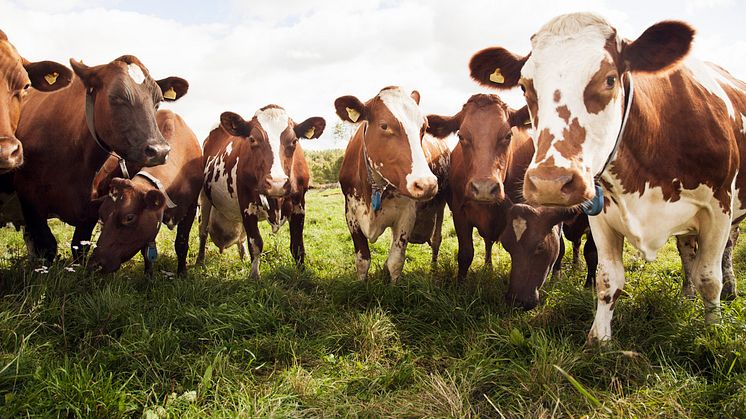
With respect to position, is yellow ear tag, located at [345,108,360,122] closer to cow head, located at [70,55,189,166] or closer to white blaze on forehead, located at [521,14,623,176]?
cow head, located at [70,55,189,166]

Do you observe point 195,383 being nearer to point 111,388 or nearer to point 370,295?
point 111,388

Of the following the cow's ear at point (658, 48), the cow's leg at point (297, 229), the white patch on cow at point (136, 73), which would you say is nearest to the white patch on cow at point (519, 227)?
the cow's ear at point (658, 48)

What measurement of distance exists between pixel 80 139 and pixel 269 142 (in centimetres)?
201

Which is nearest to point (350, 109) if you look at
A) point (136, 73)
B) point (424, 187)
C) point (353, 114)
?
point (353, 114)

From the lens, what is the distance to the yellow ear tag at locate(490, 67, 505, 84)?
405 centimetres

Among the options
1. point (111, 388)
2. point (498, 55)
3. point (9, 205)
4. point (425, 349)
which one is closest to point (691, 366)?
point (425, 349)

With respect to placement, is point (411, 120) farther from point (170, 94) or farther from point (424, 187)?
point (170, 94)

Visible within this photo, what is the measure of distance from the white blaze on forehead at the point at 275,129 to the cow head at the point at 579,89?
10.6ft

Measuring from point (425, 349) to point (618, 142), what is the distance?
2.12 metres

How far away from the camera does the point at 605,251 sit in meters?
3.87

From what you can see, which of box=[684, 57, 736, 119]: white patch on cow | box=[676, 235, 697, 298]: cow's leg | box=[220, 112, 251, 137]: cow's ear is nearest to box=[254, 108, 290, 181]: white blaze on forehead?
box=[220, 112, 251, 137]: cow's ear

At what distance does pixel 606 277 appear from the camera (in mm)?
3789

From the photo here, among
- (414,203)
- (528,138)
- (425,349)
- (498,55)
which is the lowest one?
(425,349)

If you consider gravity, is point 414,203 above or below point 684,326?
above
